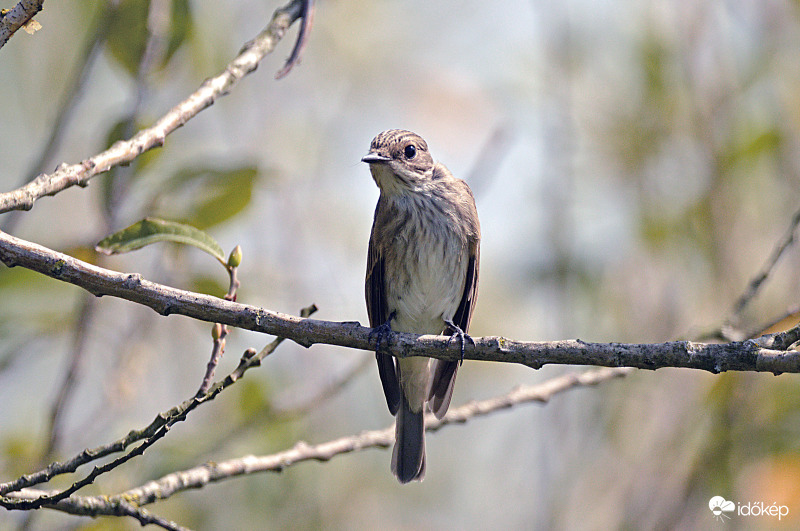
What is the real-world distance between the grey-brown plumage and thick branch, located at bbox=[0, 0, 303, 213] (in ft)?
4.41

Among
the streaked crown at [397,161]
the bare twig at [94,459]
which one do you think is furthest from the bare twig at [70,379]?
the streaked crown at [397,161]

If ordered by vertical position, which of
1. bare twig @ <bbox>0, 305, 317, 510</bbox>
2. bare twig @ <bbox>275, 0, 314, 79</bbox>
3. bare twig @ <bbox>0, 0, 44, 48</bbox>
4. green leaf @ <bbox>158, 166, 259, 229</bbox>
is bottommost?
bare twig @ <bbox>0, 305, 317, 510</bbox>

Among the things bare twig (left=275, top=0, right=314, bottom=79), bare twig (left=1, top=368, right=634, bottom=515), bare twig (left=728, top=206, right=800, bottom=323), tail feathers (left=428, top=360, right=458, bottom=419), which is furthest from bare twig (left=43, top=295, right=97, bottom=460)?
bare twig (left=728, top=206, right=800, bottom=323)

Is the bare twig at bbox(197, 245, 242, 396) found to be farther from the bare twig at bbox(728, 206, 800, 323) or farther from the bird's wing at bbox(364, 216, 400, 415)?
the bare twig at bbox(728, 206, 800, 323)

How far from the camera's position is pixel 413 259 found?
4.80 metres

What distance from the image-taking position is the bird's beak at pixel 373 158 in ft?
14.8

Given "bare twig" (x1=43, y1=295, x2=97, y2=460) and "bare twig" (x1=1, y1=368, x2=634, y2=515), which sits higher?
"bare twig" (x1=43, y1=295, x2=97, y2=460)

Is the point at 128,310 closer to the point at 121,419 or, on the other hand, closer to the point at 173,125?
the point at 121,419

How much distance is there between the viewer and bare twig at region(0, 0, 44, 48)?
82.0 inches

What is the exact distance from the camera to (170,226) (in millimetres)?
2938

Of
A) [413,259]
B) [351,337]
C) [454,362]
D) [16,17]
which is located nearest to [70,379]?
[351,337]

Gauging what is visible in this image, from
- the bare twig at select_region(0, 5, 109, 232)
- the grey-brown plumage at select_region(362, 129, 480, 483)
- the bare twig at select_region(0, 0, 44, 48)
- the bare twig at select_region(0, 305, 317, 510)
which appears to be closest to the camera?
the bare twig at select_region(0, 0, 44, 48)

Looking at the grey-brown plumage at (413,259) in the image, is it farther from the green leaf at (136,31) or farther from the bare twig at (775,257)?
the bare twig at (775,257)

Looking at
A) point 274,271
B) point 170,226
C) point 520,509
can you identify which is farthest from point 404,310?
point 520,509
